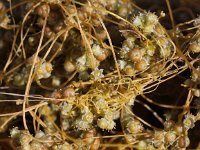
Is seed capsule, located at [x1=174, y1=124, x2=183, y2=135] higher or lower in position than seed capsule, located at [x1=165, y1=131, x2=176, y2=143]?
higher

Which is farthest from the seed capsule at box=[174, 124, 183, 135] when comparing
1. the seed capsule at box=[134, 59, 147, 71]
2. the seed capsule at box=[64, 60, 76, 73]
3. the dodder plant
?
the seed capsule at box=[64, 60, 76, 73]

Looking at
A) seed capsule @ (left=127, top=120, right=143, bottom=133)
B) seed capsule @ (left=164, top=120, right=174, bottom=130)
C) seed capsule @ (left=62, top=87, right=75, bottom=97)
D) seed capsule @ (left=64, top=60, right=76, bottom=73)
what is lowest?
seed capsule @ (left=127, top=120, right=143, bottom=133)

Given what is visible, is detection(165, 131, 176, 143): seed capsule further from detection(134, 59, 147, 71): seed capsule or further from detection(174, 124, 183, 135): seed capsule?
detection(134, 59, 147, 71): seed capsule

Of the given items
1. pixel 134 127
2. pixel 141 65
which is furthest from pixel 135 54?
pixel 134 127

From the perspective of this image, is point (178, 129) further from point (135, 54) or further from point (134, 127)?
point (135, 54)

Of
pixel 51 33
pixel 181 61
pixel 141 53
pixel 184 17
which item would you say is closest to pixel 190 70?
pixel 181 61

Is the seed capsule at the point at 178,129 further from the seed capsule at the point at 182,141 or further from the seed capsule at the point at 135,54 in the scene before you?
the seed capsule at the point at 135,54

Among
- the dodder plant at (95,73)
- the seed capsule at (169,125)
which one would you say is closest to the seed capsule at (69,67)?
the dodder plant at (95,73)

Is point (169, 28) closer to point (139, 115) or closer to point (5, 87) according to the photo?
point (139, 115)

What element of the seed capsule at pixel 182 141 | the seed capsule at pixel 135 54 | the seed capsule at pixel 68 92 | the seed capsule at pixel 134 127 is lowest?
the seed capsule at pixel 182 141
